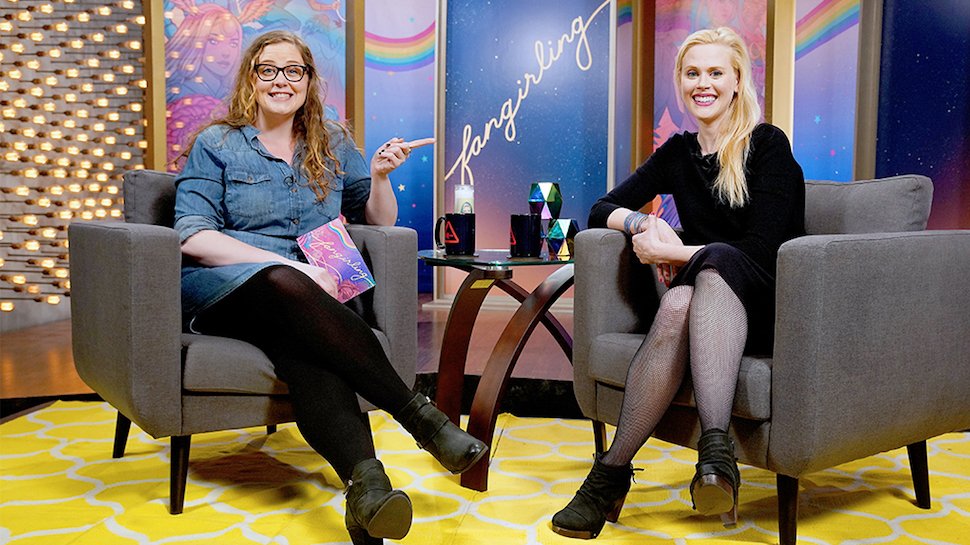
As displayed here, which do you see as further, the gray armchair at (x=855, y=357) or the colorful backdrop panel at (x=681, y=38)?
the colorful backdrop panel at (x=681, y=38)

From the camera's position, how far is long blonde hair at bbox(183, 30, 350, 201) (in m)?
2.29

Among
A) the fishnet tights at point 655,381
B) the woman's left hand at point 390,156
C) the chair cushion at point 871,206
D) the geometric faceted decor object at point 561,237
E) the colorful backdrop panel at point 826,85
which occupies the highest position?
the colorful backdrop panel at point 826,85

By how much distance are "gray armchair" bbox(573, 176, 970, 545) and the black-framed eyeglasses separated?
107 centimetres

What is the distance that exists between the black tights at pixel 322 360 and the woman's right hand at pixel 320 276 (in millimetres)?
96

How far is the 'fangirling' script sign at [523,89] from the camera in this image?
16.4ft

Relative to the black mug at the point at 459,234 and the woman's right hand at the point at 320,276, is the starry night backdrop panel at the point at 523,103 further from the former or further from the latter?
the woman's right hand at the point at 320,276

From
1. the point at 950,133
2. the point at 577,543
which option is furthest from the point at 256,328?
the point at 950,133

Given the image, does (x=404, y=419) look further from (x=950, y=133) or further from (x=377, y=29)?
(x=377, y=29)

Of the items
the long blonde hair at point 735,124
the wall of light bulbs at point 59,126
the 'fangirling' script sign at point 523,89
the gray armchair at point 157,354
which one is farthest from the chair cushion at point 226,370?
the 'fangirling' script sign at point 523,89

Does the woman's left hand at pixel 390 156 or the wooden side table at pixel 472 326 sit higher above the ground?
the woman's left hand at pixel 390 156

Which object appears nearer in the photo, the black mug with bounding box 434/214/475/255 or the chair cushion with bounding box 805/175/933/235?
the chair cushion with bounding box 805/175/933/235

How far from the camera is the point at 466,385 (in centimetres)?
313

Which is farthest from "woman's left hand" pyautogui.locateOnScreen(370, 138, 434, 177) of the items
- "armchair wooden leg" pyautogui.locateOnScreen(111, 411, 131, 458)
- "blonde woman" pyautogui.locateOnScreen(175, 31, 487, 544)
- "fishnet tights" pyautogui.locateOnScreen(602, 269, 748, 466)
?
"armchair wooden leg" pyautogui.locateOnScreen(111, 411, 131, 458)

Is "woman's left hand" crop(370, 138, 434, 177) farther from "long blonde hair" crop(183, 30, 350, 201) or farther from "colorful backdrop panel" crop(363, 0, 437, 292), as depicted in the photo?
"colorful backdrop panel" crop(363, 0, 437, 292)
